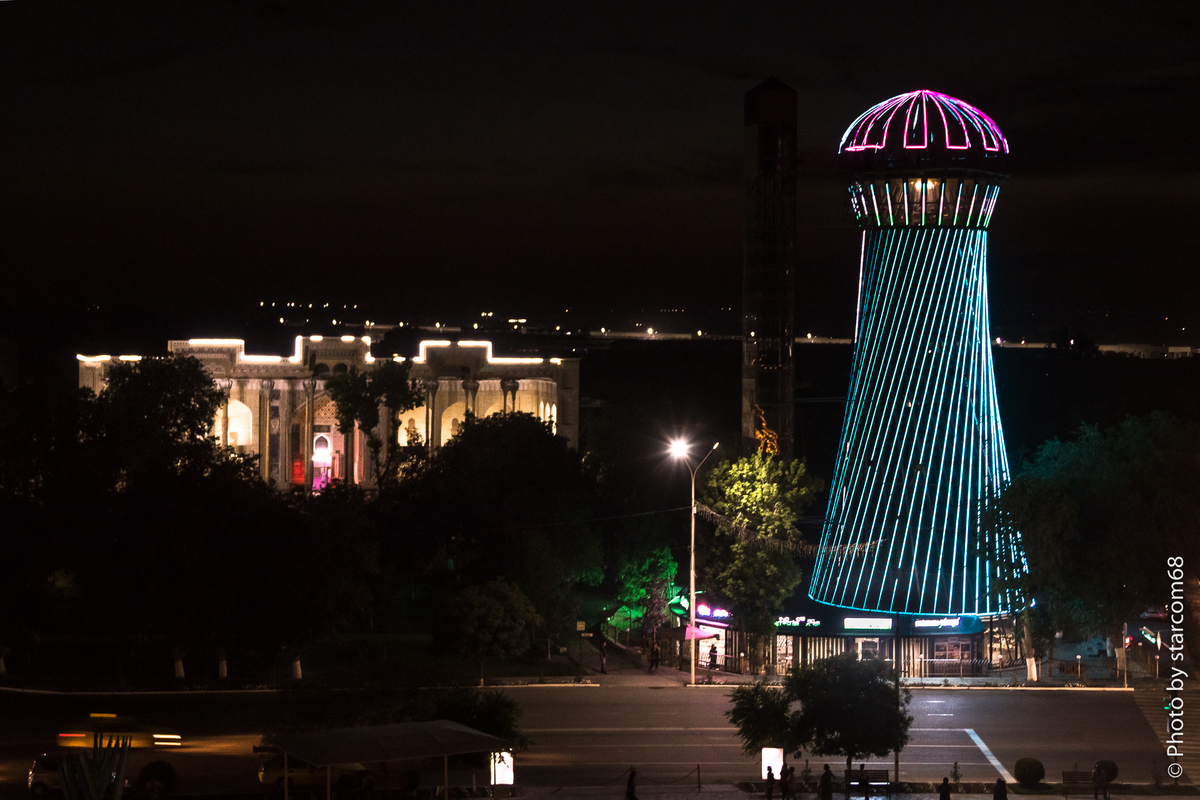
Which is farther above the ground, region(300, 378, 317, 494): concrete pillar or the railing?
region(300, 378, 317, 494): concrete pillar

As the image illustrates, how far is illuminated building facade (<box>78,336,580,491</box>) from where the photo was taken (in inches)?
2721

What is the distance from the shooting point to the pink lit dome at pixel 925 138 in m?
39.1

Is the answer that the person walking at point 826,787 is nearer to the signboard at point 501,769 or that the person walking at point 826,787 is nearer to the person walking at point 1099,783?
the person walking at point 1099,783

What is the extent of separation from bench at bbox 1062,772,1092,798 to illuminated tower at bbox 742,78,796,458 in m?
23.1

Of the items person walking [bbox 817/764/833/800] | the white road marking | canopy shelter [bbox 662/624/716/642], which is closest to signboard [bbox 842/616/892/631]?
canopy shelter [bbox 662/624/716/642]

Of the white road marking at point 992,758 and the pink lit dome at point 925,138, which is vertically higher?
the pink lit dome at point 925,138

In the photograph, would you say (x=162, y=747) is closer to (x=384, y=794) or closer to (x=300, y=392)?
(x=384, y=794)

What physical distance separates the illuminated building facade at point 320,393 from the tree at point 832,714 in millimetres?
43216

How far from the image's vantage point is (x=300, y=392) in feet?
232

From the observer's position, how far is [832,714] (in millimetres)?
25234

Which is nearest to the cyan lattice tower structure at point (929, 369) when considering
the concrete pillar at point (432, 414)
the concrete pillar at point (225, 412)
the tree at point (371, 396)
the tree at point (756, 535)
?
the tree at point (756, 535)

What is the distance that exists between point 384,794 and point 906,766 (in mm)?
10227

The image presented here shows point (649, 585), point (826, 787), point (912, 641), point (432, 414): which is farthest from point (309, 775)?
point (432, 414)

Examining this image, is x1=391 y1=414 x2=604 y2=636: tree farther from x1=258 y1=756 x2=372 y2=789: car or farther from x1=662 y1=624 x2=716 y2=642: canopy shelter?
x1=258 y1=756 x2=372 y2=789: car
